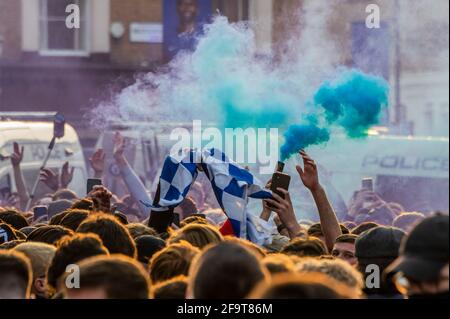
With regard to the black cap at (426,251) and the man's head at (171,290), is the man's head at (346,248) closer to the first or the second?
the man's head at (171,290)

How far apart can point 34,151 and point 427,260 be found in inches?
412

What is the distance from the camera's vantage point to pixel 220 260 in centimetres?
417

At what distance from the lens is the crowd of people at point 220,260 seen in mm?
4062

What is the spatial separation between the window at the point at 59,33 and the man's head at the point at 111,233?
1854 centimetres

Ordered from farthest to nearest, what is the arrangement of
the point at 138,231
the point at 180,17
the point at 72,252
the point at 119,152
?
1. the point at 180,17
2. the point at 119,152
3. the point at 138,231
4. the point at 72,252

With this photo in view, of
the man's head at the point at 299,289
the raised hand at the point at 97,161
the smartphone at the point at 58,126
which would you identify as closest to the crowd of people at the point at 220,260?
the man's head at the point at 299,289

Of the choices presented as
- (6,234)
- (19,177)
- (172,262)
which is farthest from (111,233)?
(19,177)

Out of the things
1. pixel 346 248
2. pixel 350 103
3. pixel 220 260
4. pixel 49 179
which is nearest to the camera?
pixel 220 260

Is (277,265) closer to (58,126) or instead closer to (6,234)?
Result: (6,234)

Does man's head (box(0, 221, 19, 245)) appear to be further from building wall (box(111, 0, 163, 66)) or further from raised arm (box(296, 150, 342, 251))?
building wall (box(111, 0, 163, 66))

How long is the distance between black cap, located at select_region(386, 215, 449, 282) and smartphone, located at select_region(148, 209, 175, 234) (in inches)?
153

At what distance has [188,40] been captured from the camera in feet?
65.4

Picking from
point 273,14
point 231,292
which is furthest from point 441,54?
point 231,292
